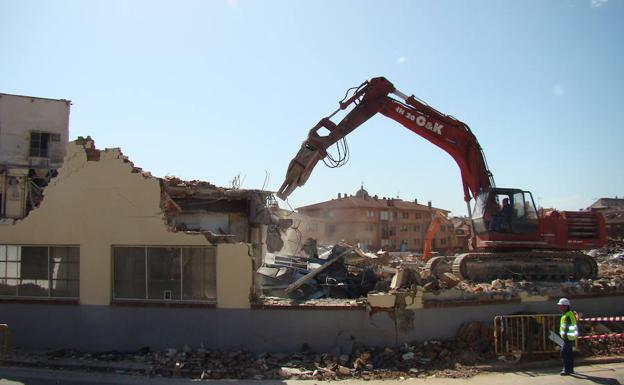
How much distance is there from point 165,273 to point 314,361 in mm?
3957

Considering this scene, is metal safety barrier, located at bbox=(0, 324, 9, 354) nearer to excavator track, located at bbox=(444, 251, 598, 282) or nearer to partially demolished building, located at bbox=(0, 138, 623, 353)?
partially demolished building, located at bbox=(0, 138, 623, 353)

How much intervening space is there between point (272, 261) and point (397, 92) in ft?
21.9

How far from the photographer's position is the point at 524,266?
14883mm

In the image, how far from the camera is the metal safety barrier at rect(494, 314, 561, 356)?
36.4ft

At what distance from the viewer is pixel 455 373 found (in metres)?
10.1

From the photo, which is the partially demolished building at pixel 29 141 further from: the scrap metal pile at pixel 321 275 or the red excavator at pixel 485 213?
the red excavator at pixel 485 213

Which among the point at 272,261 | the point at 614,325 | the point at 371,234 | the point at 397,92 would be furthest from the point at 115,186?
the point at 371,234

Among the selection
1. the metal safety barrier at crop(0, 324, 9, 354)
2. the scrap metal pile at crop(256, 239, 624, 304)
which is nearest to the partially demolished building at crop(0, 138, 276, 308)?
the metal safety barrier at crop(0, 324, 9, 354)

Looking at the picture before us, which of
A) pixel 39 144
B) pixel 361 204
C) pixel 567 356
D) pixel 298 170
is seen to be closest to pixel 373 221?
pixel 361 204

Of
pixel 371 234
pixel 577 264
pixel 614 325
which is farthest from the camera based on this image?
pixel 371 234

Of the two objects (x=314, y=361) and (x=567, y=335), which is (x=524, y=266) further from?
(x=314, y=361)

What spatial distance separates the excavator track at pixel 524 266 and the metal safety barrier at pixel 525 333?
3195 mm

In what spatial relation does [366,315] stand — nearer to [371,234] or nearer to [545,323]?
[545,323]

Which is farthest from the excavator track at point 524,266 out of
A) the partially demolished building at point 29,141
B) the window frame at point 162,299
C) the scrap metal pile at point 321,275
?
the partially demolished building at point 29,141
